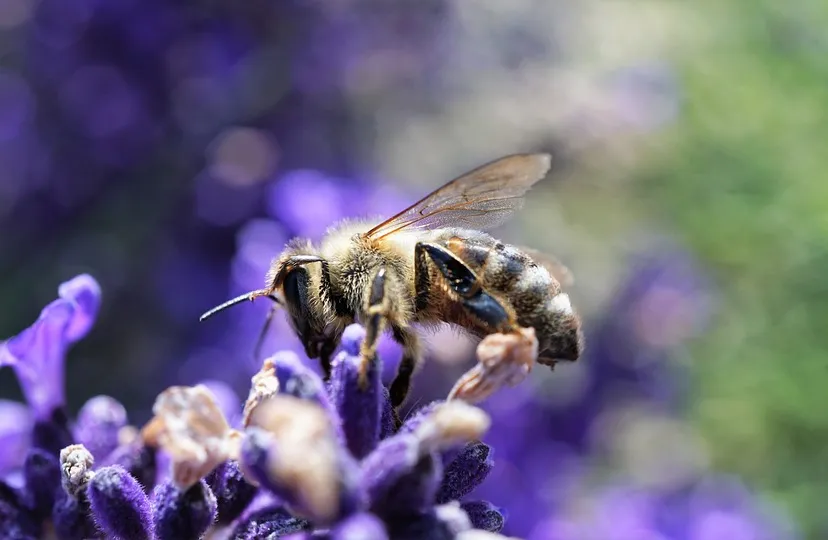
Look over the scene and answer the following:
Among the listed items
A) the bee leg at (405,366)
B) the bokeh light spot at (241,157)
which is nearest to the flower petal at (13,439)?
the bee leg at (405,366)

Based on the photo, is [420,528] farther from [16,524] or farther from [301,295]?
[16,524]

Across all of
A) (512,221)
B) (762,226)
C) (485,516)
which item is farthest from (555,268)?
(762,226)

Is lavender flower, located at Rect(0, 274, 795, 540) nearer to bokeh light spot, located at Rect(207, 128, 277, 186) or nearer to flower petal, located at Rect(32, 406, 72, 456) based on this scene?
flower petal, located at Rect(32, 406, 72, 456)

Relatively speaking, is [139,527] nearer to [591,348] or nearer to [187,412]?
[187,412]

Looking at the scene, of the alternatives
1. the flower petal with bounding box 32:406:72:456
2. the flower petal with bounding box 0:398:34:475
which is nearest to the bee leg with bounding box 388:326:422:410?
the flower petal with bounding box 32:406:72:456

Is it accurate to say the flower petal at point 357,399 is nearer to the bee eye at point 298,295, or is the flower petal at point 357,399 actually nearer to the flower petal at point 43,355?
the bee eye at point 298,295
